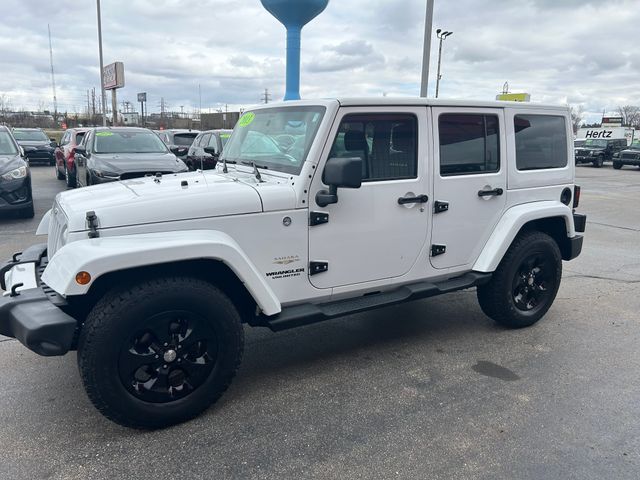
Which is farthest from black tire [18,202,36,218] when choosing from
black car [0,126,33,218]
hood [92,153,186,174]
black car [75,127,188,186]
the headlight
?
hood [92,153,186,174]

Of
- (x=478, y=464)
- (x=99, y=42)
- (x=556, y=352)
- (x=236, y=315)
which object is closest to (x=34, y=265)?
(x=236, y=315)

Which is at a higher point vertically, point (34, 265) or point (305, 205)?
point (305, 205)

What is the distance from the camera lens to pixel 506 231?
4.27 m

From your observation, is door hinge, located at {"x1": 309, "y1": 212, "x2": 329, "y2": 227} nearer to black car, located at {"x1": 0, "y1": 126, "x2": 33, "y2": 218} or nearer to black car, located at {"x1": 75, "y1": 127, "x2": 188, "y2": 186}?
black car, located at {"x1": 75, "y1": 127, "x2": 188, "y2": 186}

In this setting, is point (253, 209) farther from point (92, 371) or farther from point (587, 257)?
point (587, 257)

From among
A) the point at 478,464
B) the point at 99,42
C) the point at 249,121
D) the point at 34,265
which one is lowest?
the point at 478,464

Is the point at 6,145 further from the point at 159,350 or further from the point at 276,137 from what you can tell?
the point at 159,350

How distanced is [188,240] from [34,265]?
4.54 ft

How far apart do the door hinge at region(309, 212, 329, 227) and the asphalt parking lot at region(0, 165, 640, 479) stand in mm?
1150

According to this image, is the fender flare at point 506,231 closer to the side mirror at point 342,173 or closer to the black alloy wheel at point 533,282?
the black alloy wheel at point 533,282

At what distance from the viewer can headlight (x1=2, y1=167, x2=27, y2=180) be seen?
28.4 feet

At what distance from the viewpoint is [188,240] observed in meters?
2.89

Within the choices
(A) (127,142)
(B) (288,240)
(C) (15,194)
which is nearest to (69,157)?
(A) (127,142)

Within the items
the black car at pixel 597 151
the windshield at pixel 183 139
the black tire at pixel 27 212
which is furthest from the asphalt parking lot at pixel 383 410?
the black car at pixel 597 151
